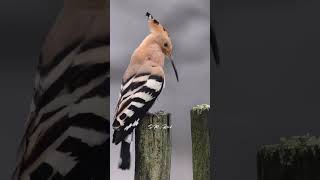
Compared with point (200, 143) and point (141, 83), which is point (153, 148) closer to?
point (200, 143)

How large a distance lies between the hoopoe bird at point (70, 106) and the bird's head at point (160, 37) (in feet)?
1.11

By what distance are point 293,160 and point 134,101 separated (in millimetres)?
1063

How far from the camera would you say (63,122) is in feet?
12.5

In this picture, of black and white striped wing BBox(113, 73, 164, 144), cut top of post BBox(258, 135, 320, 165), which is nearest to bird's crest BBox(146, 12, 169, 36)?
black and white striped wing BBox(113, 73, 164, 144)

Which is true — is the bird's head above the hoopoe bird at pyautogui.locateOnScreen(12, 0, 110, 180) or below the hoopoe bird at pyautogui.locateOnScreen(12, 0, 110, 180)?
above

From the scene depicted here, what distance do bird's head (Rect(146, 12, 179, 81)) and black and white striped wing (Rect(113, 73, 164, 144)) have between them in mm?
171

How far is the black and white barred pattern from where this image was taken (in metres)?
3.79

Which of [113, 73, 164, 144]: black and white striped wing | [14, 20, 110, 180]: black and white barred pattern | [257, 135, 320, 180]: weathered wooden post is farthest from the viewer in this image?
[113, 73, 164, 144]: black and white striped wing

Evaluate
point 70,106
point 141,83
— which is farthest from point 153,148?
point 70,106

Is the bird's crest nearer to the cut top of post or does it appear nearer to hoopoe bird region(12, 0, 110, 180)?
hoopoe bird region(12, 0, 110, 180)

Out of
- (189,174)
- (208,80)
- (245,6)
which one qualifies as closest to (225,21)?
(245,6)

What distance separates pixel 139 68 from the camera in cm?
396

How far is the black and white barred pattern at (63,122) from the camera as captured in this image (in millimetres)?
3789

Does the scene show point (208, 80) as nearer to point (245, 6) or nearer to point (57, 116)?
point (245, 6)
